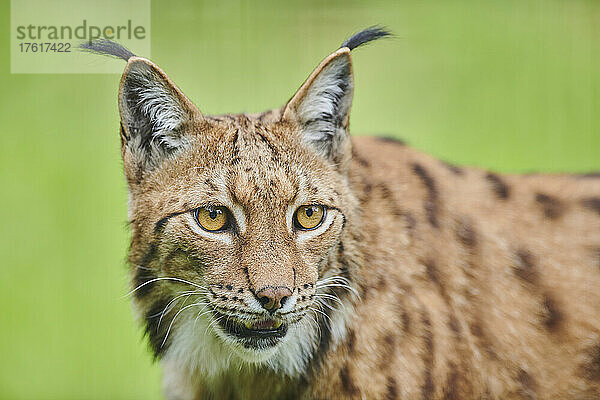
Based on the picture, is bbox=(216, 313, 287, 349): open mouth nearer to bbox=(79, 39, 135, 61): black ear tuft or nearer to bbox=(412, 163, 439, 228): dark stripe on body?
bbox=(412, 163, 439, 228): dark stripe on body

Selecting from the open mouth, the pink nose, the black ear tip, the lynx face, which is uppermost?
the black ear tip

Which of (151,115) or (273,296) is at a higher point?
(151,115)

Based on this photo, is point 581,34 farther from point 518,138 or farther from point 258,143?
point 258,143

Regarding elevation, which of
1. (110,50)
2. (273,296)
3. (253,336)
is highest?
(110,50)

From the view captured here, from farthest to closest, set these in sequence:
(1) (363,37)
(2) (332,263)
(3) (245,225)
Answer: (1) (363,37) < (2) (332,263) < (3) (245,225)

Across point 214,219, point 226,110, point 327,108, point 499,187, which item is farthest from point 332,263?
point 226,110

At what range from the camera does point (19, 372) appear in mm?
6426

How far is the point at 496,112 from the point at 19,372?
524 centimetres

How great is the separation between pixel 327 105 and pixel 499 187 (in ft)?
3.99

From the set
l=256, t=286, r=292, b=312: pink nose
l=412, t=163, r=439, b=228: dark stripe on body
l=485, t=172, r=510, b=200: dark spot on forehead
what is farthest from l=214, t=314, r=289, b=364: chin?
l=485, t=172, r=510, b=200: dark spot on forehead

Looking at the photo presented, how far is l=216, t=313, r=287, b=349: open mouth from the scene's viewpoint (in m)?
3.57

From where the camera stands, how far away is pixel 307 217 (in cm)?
369

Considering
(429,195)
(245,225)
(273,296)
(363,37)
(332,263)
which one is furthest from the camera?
(429,195)

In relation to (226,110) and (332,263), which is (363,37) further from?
(226,110)
